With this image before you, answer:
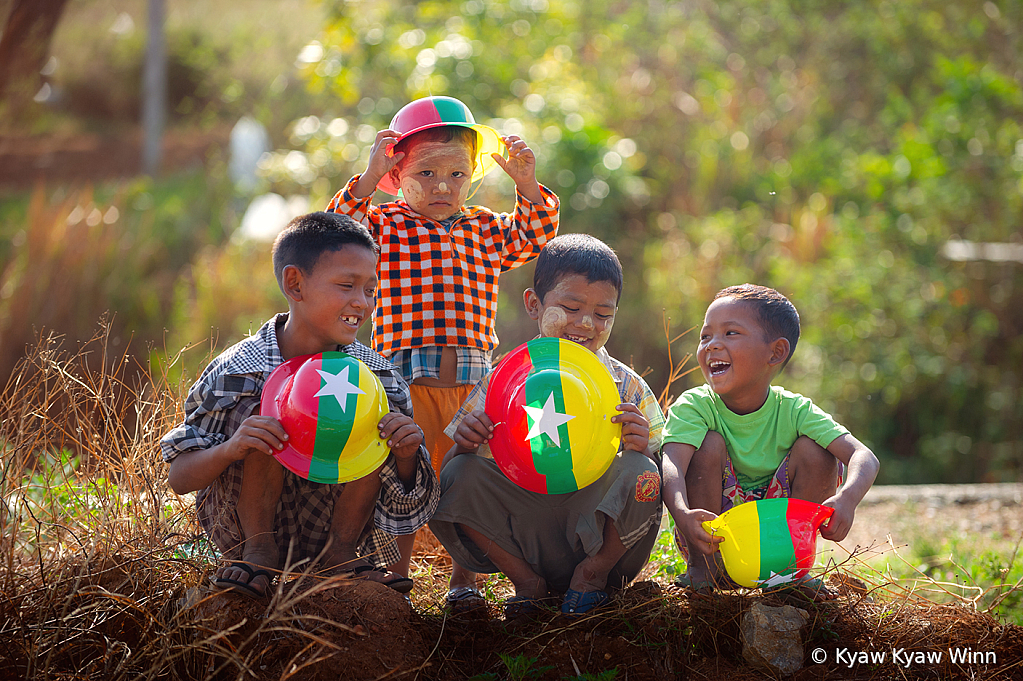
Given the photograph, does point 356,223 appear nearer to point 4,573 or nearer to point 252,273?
point 4,573

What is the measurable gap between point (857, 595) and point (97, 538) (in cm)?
251

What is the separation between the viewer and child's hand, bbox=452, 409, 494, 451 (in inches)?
108

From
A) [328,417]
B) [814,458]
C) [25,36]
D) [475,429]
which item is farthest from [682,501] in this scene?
[25,36]

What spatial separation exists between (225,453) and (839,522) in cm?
185

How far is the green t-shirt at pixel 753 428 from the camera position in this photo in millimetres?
2859

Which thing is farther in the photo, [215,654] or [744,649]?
[744,649]

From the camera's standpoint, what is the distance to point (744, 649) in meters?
2.57

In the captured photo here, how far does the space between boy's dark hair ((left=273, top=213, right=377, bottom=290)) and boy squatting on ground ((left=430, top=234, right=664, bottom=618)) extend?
67cm

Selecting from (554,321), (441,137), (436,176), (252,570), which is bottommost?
(252,570)

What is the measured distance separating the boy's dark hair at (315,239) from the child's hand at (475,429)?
0.65 metres

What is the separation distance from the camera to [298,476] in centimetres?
275

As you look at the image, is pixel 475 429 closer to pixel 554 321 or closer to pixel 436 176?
pixel 554 321

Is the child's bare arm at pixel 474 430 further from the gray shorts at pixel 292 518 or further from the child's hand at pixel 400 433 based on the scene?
the gray shorts at pixel 292 518

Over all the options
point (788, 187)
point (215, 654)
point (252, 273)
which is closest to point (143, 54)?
point (252, 273)
